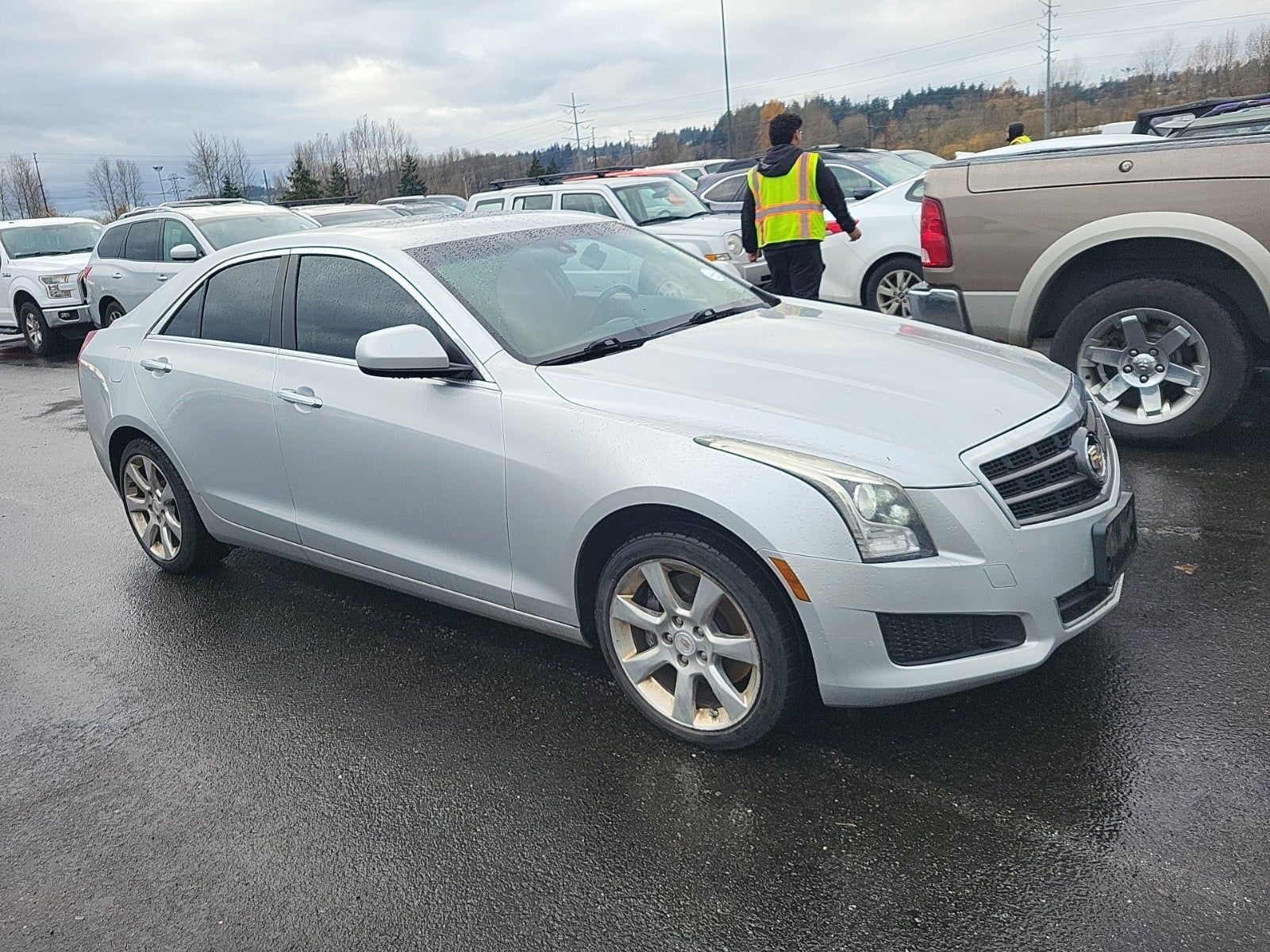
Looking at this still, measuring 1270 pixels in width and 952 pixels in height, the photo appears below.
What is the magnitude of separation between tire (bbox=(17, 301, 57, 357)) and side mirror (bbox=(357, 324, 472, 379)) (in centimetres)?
1343

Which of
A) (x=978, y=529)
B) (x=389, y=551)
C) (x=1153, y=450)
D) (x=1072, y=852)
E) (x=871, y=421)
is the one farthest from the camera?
(x=1153, y=450)

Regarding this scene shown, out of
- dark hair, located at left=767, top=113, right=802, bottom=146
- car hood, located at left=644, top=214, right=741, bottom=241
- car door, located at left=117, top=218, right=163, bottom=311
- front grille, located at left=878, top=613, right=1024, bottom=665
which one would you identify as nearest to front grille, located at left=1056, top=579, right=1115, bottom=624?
front grille, located at left=878, top=613, right=1024, bottom=665

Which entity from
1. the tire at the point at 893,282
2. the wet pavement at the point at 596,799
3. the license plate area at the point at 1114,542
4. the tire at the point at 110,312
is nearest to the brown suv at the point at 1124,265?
the wet pavement at the point at 596,799

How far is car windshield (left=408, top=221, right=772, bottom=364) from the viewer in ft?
12.9

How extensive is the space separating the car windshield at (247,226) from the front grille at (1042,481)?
1043cm

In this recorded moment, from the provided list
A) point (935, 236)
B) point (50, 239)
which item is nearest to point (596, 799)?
point (935, 236)

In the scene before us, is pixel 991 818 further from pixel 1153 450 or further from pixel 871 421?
pixel 1153 450

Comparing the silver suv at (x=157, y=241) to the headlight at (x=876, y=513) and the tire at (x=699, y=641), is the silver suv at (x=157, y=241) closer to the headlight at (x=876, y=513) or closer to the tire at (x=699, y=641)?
the tire at (x=699, y=641)

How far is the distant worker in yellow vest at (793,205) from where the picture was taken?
25.7 ft

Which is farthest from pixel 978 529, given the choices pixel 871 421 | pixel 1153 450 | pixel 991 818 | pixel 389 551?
pixel 1153 450

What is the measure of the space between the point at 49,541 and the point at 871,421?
16.7 feet

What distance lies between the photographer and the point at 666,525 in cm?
329

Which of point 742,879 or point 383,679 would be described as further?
point 383,679

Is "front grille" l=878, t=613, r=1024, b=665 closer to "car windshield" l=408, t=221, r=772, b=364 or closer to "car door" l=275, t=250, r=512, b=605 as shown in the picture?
"car door" l=275, t=250, r=512, b=605
